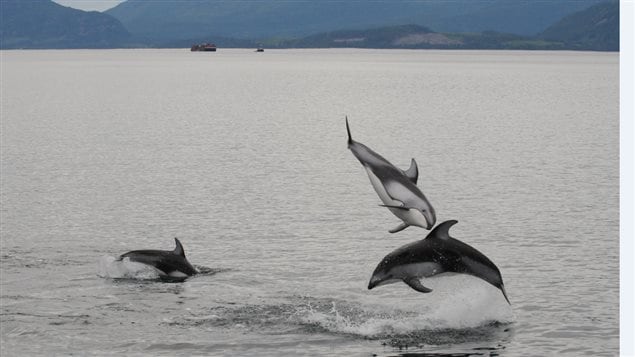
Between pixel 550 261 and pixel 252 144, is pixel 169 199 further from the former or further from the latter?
pixel 252 144

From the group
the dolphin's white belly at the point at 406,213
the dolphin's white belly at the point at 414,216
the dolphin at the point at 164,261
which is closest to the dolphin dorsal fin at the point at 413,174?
the dolphin's white belly at the point at 406,213

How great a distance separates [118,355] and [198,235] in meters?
19.3

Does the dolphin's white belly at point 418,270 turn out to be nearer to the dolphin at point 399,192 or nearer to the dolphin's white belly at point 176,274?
the dolphin at point 399,192

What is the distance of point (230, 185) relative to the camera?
218 feet

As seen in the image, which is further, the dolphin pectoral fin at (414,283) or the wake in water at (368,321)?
the wake in water at (368,321)

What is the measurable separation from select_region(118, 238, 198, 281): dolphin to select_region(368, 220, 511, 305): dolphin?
1124 cm

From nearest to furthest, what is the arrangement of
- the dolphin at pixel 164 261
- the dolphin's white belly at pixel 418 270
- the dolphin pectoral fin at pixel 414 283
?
1. the dolphin pectoral fin at pixel 414 283
2. the dolphin's white belly at pixel 418 270
3. the dolphin at pixel 164 261

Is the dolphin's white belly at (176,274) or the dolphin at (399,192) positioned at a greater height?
the dolphin at (399,192)

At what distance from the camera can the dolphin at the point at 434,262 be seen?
2906 cm

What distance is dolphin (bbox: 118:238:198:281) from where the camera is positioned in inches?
1500

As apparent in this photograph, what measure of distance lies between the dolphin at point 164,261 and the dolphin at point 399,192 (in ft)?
43.9

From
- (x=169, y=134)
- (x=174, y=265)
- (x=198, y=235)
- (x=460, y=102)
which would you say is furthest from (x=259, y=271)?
(x=460, y=102)

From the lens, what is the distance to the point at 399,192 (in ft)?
85.0

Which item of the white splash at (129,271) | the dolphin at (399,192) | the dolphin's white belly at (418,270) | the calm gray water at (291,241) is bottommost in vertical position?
the calm gray water at (291,241)
